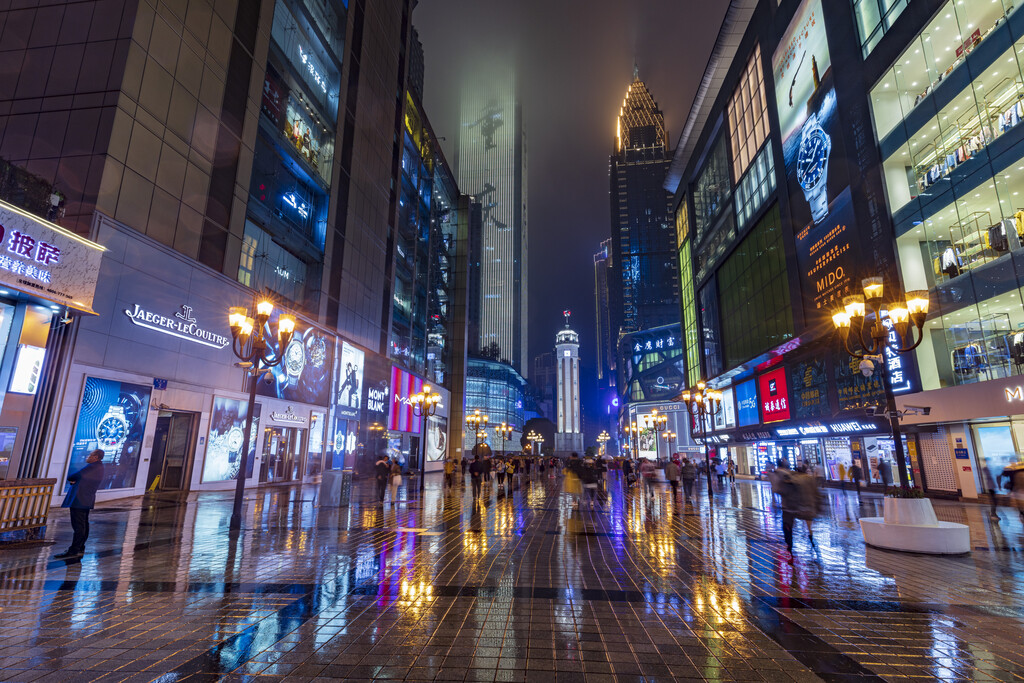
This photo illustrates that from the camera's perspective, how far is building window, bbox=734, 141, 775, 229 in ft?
117

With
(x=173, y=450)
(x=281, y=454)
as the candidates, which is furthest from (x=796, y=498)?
(x=281, y=454)

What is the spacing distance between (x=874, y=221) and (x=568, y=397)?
129 m

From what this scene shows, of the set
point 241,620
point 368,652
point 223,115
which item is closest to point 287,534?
point 241,620

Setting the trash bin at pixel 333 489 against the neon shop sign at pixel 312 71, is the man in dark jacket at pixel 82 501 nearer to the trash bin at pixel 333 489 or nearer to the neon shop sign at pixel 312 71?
the trash bin at pixel 333 489

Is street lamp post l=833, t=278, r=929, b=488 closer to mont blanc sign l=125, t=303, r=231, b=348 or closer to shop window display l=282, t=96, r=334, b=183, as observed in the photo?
mont blanc sign l=125, t=303, r=231, b=348

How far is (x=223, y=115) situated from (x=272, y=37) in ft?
23.1

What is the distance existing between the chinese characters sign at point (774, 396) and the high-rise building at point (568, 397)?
9526 cm

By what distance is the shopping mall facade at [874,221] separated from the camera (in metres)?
17.9

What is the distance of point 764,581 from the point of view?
268 inches

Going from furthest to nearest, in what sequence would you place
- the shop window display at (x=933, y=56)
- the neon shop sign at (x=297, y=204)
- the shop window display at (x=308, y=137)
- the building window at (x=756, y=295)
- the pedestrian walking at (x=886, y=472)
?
the building window at (x=756, y=295)
the neon shop sign at (x=297, y=204)
the shop window display at (x=308, y=137)
the pedestrian walking at (x=886, y=472)
the shop window display at (x=933, y=56)

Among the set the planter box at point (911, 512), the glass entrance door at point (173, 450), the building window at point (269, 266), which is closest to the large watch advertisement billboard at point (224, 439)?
the glass entrance door at point (173, 450)

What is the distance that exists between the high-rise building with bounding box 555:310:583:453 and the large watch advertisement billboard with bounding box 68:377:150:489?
122 metres

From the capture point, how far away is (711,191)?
162ft

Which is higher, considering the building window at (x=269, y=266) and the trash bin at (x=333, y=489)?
the building window at (x=269, y=266)
